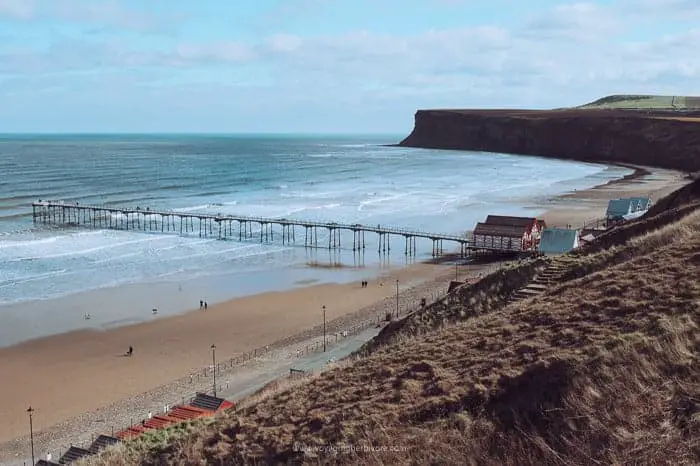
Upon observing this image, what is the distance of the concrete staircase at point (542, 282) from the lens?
58.0ft

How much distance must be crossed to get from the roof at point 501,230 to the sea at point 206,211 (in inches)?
178

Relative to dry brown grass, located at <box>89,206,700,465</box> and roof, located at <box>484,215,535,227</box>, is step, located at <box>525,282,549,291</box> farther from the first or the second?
roof, located at <box>484,215,535,227</box>

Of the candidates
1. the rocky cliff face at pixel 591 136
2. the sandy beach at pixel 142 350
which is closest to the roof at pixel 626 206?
the sandy beach at pixel 142 350

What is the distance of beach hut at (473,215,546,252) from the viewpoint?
4950cm

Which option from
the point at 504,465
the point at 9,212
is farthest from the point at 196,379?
the point at 9,212

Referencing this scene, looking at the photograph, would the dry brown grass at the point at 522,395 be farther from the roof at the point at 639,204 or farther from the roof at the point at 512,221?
the roof at the point at 639,204

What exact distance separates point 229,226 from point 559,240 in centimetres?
3458

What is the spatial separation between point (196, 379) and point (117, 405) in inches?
125

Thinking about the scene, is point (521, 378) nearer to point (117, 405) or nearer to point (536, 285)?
point (536, 285)

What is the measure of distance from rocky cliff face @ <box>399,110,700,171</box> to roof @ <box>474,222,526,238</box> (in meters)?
77.4

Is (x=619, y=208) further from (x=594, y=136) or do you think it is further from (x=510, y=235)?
(x=594, y=136)

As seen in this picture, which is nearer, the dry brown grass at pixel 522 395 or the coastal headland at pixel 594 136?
the dry brown grass at pixel 522 395

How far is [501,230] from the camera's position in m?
50.2

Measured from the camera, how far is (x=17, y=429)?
23.1 m
